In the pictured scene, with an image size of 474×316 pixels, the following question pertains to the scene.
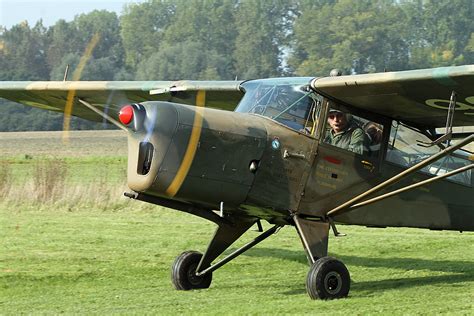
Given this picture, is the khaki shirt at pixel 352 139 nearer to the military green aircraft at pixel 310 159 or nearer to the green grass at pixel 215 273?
the military green aircraft at pixel 310 159

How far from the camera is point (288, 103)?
32.8 feet

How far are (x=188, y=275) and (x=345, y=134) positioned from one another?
2423 millimetres

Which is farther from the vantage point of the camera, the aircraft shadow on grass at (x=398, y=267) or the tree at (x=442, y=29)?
the tree at (x=442, y=29)

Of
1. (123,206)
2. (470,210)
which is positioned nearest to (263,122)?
(470,210)

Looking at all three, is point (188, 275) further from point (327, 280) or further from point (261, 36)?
point (261, 36)

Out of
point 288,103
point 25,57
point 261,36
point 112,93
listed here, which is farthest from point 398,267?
point 261,36

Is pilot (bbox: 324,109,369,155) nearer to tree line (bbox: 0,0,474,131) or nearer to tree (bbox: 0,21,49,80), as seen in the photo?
tree (bbox: 0,21,49,80)

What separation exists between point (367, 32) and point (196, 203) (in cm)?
6075

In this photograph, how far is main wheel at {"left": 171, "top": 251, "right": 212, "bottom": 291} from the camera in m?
10.5

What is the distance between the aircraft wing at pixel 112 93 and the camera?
1178 cm

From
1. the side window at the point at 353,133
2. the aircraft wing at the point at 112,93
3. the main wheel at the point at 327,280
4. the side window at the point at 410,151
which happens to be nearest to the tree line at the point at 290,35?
the aircraft wing at the point at 112,93

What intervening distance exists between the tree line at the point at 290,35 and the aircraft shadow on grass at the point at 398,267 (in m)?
25.6

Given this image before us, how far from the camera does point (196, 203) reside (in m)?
9.50

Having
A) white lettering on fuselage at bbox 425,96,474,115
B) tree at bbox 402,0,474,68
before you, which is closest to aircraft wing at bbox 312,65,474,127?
white lettering on fuselage at bbox 425,96,474,115
